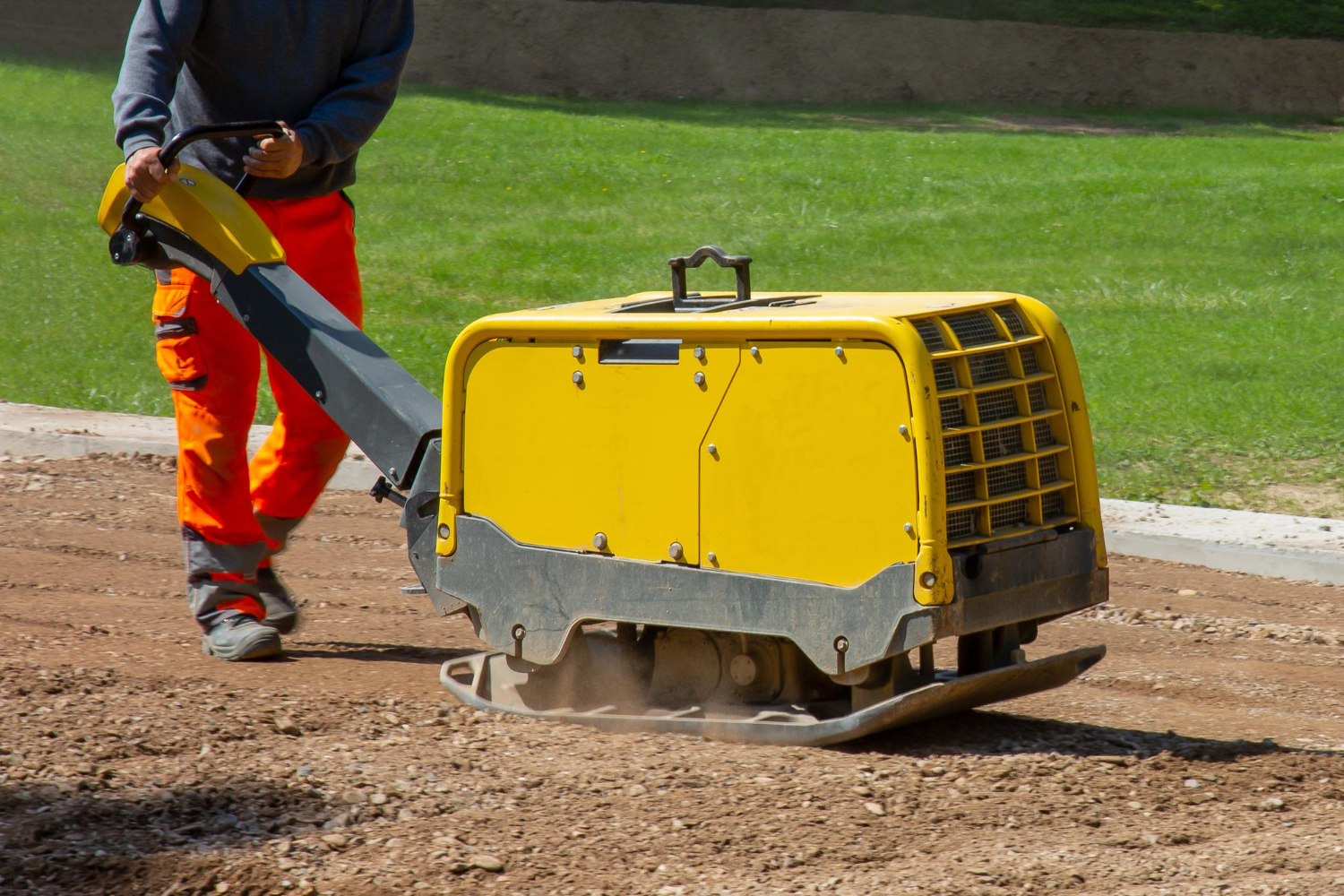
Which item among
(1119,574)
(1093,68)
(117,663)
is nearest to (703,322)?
(117,663)

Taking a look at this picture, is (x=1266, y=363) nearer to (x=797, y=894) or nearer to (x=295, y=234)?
(x=295, y=234)

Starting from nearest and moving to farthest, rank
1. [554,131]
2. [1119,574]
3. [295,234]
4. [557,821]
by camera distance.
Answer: [557,821], [295,234], [1119,574], [554,131]

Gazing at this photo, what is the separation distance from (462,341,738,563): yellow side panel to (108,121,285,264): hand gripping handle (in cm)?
87

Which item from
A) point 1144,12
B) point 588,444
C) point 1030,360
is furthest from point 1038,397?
point 1144,12

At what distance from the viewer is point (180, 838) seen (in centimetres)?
280

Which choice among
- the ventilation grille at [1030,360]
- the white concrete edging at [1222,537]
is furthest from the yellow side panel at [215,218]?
the white concrete edging at [1222,537]

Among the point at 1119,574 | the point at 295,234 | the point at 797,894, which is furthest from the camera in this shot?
the point at 1119,574

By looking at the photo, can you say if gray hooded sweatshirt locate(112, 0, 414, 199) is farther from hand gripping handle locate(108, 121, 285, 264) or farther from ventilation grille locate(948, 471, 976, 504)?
ventilation grille locate(948, 471, 976, 504)

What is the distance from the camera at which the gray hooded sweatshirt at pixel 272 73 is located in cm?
395

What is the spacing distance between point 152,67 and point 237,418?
896 millimetres

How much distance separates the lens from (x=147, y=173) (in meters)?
3.78

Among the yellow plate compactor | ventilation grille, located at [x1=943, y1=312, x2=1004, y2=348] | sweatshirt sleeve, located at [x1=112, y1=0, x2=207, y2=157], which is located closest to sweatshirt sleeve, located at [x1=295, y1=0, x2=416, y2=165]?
sweatshirt sleeve, located at [x1=112, y1=0, x2=207, y2=157]

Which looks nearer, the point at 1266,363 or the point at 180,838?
the point at 180,838

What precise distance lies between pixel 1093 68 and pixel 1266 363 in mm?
15729
